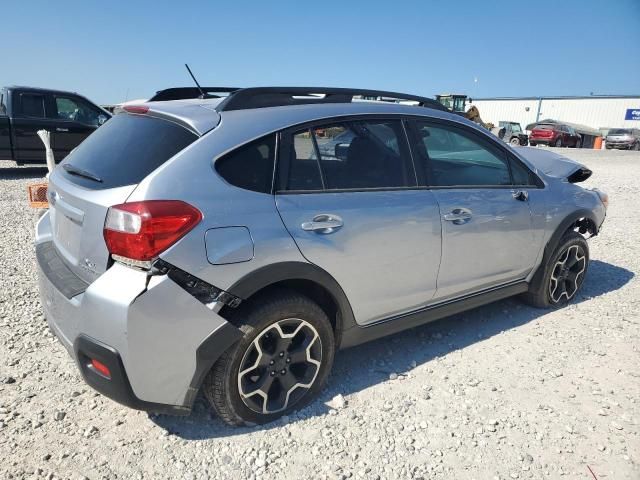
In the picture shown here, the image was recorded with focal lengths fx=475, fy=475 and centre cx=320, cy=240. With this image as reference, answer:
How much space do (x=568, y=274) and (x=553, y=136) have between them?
101 ft

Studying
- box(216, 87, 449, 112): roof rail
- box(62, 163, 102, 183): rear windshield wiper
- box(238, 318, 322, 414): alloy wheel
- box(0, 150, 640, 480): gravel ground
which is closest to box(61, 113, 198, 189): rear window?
box(62, 163, 102, 183): rear windshield wiper

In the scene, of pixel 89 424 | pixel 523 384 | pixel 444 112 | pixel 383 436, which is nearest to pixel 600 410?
pixel 523 384

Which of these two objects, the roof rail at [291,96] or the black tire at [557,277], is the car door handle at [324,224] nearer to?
the roof rail at [291,96]

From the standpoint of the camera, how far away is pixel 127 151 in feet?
7.80

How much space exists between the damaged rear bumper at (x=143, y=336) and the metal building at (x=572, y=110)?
4496 cm

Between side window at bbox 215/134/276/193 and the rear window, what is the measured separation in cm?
20

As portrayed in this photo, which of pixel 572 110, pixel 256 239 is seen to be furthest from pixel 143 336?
pixel 572 110

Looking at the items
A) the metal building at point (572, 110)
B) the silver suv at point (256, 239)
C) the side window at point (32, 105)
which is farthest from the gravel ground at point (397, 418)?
the metal building at point (572, 110)

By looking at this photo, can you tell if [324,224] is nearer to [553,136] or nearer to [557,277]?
[557,277]

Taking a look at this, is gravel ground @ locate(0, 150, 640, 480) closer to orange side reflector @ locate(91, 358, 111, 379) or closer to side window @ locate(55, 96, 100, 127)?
orange side reflector @ locate(91, 358, 111, 379)

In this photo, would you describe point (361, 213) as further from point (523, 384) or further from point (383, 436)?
point (523, 384)

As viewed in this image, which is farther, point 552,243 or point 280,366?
point 552,243

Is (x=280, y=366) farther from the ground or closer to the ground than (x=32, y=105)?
closer to the ground

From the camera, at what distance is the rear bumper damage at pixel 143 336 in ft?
6.63
